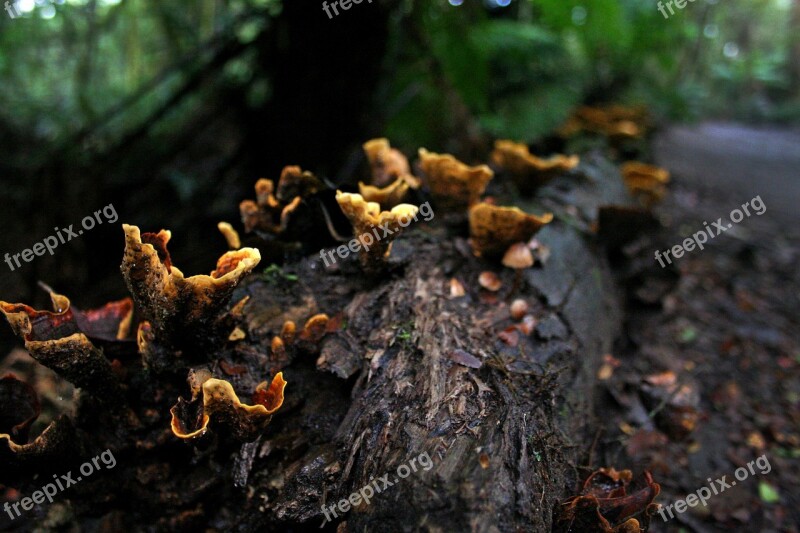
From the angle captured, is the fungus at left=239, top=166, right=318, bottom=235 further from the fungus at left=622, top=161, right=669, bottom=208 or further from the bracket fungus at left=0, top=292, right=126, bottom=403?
the fungus at left=622, top=161, right=669, bottom=208

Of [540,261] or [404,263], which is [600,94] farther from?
[404,263]

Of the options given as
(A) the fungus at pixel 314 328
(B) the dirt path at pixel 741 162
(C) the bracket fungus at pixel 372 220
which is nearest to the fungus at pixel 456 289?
(C) the bracket fungus at pixel 372 220

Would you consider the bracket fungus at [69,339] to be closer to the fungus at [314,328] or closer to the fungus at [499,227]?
the fungus at [314,328]

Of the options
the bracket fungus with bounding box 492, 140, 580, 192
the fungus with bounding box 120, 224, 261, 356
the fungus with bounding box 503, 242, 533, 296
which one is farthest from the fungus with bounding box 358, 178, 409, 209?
the bracket fungus with bounding box 492, 140, 580, 192

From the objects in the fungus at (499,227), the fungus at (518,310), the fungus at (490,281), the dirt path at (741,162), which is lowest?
the dirt path at (741,162)

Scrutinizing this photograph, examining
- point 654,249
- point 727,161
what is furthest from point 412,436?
point 727,161

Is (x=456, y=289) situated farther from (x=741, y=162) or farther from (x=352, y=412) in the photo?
(x=741, y=162)

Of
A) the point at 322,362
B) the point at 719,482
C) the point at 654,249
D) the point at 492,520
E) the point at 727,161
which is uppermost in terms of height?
the point at 322,362
